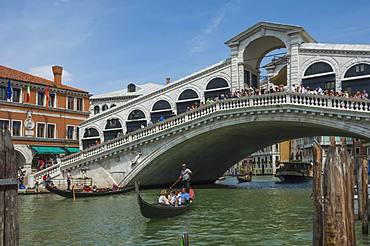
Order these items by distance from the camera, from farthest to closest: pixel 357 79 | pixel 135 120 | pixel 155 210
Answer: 1. pixel 135 120
2. pixel 357 79
3. pixel 155 210

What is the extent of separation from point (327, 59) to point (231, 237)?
491 inches

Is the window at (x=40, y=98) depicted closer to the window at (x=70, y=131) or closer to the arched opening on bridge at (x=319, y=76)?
the window at (x=70, y=131)

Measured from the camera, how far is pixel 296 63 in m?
19.8

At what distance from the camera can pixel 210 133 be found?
19.0 metres

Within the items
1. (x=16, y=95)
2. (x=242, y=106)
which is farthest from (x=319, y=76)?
(x=16, y=95)

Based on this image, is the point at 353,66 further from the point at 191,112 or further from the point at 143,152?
the point at 143,152

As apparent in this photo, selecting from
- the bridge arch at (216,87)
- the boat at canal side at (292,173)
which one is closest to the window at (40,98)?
the bridge arch at (216,87)

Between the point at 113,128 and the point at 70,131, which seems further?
the point at 70,131

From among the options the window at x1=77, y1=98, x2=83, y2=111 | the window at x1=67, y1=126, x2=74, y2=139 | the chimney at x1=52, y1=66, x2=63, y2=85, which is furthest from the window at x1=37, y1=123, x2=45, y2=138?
the chimney at x1=52, y1=66, x2=63, y2=85

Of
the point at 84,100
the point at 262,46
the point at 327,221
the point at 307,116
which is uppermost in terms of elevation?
the point at 262,46

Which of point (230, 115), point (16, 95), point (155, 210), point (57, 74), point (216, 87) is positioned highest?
point (57, 74)

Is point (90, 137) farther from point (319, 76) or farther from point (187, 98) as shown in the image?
point (319, 76)

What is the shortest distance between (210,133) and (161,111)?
16.0 ft

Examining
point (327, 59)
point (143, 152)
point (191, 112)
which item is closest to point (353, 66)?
point (327, 59)
